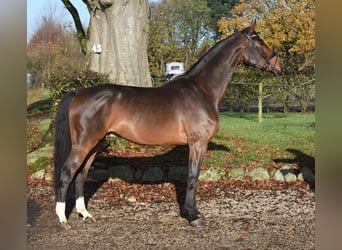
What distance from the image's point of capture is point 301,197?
20.6 ft

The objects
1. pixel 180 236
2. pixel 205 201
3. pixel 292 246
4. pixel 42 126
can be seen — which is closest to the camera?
pixel 292 246

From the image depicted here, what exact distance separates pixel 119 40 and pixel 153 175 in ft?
9.50

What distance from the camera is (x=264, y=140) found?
10.6m

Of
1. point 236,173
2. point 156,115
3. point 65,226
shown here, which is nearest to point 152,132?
point 156,115

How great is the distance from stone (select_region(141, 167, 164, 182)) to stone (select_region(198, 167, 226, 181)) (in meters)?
0.67

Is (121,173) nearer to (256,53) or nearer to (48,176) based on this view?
(48,176)

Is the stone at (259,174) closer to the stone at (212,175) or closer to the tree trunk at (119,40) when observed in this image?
the stone at (212,175)

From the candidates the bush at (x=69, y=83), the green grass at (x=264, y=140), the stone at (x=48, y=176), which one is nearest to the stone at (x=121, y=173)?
the stone at (x=48, y=176)

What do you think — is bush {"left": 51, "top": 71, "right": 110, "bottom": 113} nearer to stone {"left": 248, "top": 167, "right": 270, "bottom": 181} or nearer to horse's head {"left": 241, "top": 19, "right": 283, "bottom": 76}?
horse's head {"left": 241, "top": 19, "right": 283, "bottom": 76}

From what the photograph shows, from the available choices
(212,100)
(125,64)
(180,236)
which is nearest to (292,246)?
(180,236)

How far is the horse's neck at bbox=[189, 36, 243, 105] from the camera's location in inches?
197

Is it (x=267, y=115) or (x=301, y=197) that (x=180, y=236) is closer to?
(x=301, y=197)

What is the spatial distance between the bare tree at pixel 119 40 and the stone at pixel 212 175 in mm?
2334
